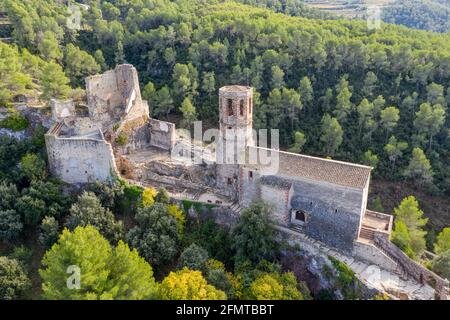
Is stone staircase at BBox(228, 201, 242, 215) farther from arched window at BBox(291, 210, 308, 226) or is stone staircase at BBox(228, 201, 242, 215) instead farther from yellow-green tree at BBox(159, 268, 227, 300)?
yellow-green tree at BBox(159, 268, 227, 300)

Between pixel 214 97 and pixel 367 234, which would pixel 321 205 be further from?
pixel 214 97

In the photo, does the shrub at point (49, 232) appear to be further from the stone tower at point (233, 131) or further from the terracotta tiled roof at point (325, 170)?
the terracotta tiled roof at point (325, 170)

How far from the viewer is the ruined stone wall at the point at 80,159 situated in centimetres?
3562

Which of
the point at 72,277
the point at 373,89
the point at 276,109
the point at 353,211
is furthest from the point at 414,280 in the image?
the point at 373,89

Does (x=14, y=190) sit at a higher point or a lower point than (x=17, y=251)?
higher

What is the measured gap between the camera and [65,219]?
35375 mm

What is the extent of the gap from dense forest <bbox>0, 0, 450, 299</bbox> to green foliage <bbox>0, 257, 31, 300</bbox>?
446 mm

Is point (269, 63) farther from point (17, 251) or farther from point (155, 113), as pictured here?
point (17, 251)

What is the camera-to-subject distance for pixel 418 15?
13312cm

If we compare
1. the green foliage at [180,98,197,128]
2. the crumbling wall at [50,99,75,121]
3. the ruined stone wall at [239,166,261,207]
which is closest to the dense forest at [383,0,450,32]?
the green foliage at [180,98,197,128]

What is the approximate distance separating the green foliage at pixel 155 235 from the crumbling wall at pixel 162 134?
11.0m

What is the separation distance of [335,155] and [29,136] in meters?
38.0

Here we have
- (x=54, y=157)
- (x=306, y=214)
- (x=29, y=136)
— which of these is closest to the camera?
(x=306, y=214)

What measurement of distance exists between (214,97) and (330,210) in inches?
1509
